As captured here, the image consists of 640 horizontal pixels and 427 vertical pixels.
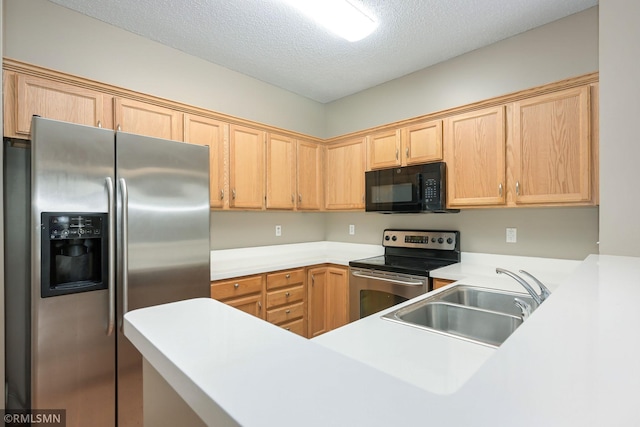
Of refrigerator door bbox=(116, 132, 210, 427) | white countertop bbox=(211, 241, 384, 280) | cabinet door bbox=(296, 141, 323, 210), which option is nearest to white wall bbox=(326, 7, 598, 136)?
cabinet door bbox=(296, 141, 323, 210)

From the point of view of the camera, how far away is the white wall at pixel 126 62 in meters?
2.02

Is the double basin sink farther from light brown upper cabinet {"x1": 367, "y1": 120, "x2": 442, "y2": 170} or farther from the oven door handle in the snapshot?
light brown upper cabinet {"x1": 367, "y1": 120, "x2": 442, "y2": 170}

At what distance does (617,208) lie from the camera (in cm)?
154

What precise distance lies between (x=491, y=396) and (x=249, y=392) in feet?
0.96

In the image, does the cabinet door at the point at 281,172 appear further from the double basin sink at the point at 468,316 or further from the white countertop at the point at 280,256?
the double basin sink at the point at 468,316

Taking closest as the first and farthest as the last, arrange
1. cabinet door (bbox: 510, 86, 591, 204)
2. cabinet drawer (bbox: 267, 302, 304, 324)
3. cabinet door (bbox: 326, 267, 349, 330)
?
cabinet door (bbox: 510, 86, 591, 204) < cabinet drawer (bbox: 267, 302, 304, 324) < cabinet door (bbox: 326, 267, 349, 330)

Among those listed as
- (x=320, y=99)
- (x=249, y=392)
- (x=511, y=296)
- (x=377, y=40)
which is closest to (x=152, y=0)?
(x=377, y=40)

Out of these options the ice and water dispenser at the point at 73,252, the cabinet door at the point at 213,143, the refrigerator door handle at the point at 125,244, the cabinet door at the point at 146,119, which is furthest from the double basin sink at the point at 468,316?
the cabinet door at the point at 146,119

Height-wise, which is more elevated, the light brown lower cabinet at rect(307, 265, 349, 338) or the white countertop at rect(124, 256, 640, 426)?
the white countertop at rect(124, 256, 640, 426)

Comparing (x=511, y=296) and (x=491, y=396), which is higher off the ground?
(x=491, y=396)

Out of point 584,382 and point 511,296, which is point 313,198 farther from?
point 584,382

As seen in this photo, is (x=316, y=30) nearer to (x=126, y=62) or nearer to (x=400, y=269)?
(x=126, y=62)

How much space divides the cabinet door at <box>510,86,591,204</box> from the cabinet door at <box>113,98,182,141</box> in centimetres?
259

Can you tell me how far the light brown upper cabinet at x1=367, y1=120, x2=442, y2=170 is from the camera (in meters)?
2.70
